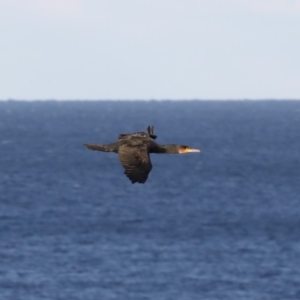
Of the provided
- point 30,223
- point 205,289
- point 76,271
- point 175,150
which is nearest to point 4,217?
point 30,223

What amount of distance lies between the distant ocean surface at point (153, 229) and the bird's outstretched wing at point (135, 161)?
34.1 metres

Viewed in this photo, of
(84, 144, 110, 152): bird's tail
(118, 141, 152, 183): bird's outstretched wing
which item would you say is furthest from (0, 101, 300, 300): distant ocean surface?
(118, 141, 152, 183): bird's outstretched wing

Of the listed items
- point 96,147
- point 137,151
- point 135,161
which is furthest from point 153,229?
point 135,161

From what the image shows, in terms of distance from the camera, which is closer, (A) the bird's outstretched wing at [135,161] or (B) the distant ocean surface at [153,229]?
(A) the bird's outstretched wing at [135,161]

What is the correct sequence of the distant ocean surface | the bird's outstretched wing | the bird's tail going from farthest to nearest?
the distant ocean surface, the bird's tail, the bird's outstretched wing

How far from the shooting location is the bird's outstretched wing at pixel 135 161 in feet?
49.3

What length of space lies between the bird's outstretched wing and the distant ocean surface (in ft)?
112

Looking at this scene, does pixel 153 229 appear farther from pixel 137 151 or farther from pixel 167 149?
pixel 137 151

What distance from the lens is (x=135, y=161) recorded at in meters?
15.2

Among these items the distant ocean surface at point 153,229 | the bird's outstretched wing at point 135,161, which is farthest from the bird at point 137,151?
the distant ocean surface at point 153,229

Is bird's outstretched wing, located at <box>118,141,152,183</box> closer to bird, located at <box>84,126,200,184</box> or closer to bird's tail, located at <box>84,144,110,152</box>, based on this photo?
bird, located at <box>84,126,200,184</box>

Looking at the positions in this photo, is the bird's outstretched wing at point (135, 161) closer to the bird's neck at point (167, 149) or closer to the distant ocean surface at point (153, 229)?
the bird's neck at point (167, 149)

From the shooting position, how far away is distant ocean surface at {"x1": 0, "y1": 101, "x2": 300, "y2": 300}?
172ft

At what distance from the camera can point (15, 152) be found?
12481 cm
